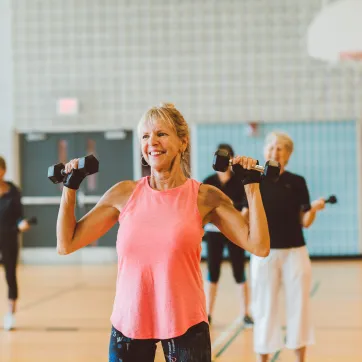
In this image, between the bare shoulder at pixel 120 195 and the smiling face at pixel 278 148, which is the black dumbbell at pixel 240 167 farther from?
the smiling face at pixel 278 148

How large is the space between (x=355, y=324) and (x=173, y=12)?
5.73m

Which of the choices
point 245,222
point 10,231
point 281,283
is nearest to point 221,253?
point 281,283

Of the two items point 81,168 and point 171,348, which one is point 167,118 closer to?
point 81,168

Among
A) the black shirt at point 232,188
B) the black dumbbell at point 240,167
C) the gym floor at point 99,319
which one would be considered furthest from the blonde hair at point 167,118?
the black shirt at point 232,188

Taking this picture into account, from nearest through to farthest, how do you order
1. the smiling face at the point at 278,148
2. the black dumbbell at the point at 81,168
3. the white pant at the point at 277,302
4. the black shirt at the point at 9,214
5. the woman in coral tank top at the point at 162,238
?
the woman in coral tank top at the point at 162,238 < the black dumbbell at the point at 81,168 < the white pant at the point at 277,302 < the smiling face at the point at 278,148 < the black shirt at the point at 9,214

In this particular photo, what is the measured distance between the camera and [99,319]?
554 cm

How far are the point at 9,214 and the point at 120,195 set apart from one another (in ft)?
11.1

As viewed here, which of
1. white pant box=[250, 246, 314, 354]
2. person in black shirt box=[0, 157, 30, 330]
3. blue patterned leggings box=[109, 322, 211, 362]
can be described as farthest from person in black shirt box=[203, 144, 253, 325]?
blue patterned leggings box=[109, 322, 211, 362]

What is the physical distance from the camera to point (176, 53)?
929 centimetres

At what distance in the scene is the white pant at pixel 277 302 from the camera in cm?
369

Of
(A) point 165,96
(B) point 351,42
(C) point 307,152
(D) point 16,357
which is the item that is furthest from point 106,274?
(B) point 351,42

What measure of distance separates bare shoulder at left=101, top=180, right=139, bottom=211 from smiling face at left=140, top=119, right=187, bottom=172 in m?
0.11

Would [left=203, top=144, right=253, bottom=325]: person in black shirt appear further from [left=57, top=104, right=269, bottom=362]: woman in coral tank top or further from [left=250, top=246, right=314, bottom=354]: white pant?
[left=57, top=104, right=269, bottom=362]: woman in coral tank top

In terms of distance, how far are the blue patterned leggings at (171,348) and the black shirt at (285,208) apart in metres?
1.78
